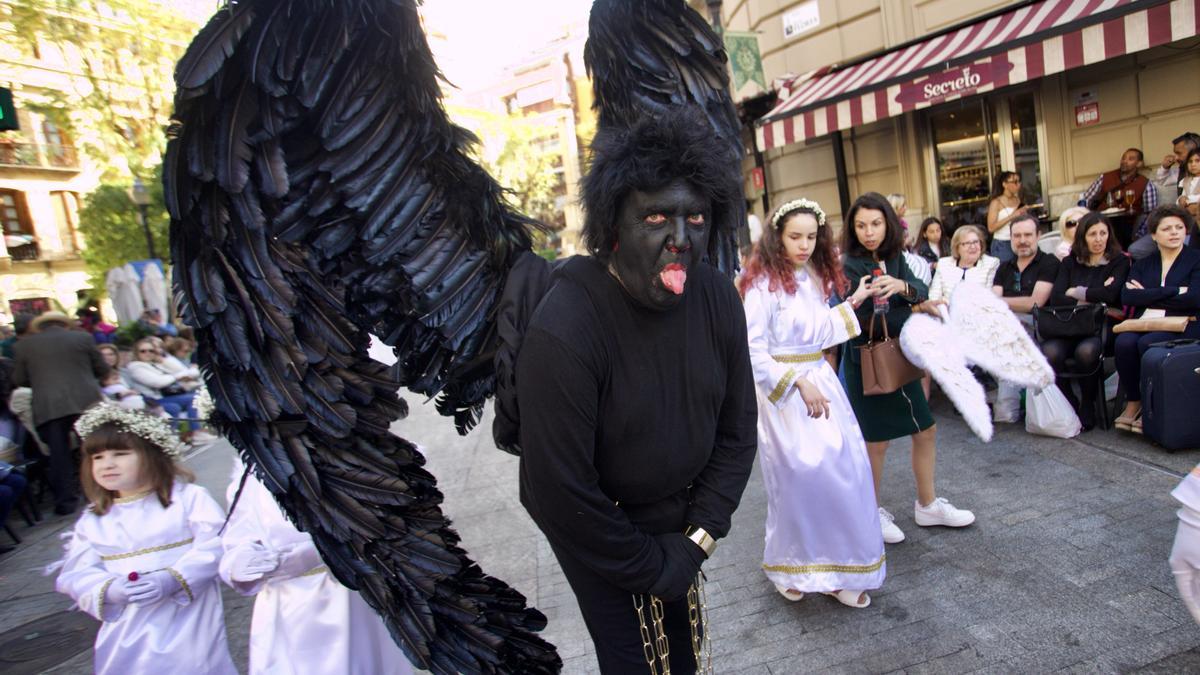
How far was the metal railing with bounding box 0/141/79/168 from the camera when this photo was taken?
918 inches

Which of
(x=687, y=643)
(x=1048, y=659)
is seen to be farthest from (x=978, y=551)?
(x=687, y=643)

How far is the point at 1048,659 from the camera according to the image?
8.63 feet

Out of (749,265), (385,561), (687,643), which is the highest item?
(749,265)

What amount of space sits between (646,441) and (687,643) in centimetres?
73

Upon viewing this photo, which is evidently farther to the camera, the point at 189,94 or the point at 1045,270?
the point at 1045,270

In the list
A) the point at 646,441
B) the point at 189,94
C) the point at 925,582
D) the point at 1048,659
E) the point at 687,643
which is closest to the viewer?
the point at 189,94

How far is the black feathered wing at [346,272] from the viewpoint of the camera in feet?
5.11

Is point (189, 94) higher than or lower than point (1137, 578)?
higher

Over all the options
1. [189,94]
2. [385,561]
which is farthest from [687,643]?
[189,94]

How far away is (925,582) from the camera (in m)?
3.37

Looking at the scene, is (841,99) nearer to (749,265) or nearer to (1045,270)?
(1045,270)

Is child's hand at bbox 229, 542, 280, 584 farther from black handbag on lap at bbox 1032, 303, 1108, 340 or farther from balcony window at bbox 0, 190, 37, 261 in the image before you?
balcony window at bbox 0, 190, 37, 261

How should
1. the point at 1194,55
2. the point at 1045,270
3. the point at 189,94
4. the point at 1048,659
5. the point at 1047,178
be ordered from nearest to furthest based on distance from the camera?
A: the point at 189,94
the point at 1048,659
the point at 1045,270
the point at 1194,55
the point at 1047,178

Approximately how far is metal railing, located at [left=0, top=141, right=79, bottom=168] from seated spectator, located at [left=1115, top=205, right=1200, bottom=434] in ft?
92.2
